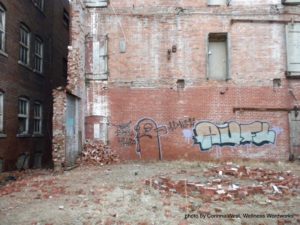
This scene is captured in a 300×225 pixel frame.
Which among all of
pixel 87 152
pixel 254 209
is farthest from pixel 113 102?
pixel 254 209

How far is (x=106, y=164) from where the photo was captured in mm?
16156

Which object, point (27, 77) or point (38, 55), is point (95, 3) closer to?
point (27, 77)

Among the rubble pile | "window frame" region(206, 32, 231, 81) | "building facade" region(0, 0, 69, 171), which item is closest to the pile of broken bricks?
the rubble pile

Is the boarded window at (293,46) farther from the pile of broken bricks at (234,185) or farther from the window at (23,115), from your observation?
the window at (23,115)

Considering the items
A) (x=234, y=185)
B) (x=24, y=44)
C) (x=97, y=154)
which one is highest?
(x=24, y=44)

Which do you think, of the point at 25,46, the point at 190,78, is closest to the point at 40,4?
the point at 25,46

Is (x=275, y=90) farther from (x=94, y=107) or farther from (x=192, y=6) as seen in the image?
(x=94, y=107)

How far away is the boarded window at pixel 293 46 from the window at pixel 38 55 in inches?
481

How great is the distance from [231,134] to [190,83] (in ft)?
9.31

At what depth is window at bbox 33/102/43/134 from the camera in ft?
63.5

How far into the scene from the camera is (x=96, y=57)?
1714cm

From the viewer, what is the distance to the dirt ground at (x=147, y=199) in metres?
7.81

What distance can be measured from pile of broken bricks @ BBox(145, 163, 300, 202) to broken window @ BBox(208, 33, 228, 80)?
209 inches

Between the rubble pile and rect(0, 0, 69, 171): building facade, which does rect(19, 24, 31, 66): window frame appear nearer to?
rect(0, 0, 69, 171): building facade
